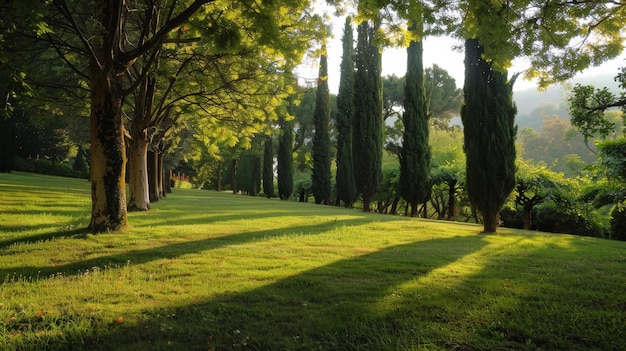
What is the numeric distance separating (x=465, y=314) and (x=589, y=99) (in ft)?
19.7

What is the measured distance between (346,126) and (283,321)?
27.8m

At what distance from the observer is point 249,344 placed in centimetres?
309

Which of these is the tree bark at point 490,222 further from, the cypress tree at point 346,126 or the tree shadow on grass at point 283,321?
the cypress tree at point 346,126

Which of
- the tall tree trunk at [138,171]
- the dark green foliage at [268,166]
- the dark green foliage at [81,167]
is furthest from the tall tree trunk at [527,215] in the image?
the dark green foliage at [81,167]

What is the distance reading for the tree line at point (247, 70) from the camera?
6371 mm

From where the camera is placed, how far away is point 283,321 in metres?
3.54

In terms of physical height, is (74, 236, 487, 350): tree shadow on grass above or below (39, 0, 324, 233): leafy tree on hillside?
below

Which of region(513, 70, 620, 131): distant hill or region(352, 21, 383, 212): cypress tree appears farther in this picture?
region(513, 70, 620, 131): distant hill

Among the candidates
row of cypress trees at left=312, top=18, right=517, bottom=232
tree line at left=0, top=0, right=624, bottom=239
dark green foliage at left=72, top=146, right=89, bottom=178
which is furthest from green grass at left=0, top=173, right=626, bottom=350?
dark green foliage at left=72, top=146, right=89, bottom=178

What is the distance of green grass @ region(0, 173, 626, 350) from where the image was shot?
3195 millimetres

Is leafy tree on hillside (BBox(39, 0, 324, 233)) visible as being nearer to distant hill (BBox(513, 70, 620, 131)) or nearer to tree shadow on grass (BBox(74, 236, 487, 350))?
tree shadow on grass (BBox(74, 236, 487, 350))

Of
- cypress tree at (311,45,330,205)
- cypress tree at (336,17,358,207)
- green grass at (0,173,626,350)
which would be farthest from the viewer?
cypress tree at (311,45,330,205)

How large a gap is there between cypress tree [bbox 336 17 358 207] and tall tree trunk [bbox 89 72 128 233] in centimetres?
2113

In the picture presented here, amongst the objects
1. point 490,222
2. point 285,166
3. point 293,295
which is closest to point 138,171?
point 293,295
